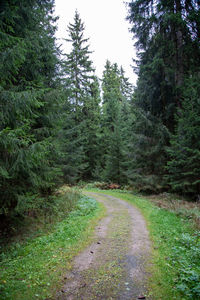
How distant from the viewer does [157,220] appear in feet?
25.6

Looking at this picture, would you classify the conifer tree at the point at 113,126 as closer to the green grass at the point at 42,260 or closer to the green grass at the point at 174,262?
the green grass at the point at 174,262

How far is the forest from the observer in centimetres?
450

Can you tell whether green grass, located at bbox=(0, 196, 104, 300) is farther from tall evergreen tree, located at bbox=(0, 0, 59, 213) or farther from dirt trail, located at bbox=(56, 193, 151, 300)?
tall evergreen tree, located at bbox=(0, 0, 59, 213)

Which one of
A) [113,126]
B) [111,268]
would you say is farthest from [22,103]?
[113,126]

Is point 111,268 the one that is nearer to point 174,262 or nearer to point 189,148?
point 174,262

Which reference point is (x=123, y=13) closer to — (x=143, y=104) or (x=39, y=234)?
(x=143, y=104)

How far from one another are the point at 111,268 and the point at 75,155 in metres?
16.6

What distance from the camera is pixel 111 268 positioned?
4180mm

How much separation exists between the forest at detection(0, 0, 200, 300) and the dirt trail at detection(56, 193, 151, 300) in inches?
4.6

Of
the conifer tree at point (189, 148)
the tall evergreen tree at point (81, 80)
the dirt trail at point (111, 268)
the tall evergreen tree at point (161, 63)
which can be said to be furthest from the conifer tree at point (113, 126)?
the dirt trail at point (111, 268)

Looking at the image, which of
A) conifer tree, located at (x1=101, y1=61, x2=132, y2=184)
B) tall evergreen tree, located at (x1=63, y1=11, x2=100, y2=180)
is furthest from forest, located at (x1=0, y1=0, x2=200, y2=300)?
tall evergreen tree, located at (x1=63, y1=11, x2=100, y2=180)

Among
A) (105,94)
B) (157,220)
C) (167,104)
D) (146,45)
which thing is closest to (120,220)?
(157,220)

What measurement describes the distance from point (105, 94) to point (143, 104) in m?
17.3

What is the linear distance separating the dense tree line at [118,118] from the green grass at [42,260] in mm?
1415
